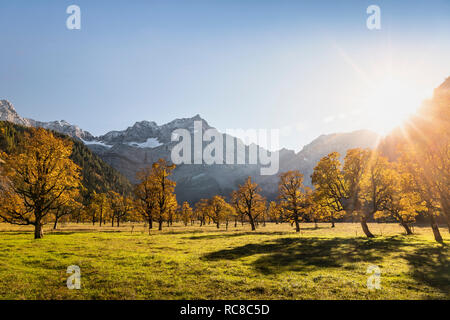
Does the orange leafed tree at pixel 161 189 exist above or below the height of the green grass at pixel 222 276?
above

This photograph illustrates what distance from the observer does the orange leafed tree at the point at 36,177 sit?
31312 millimetres

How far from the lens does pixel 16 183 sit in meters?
32.2

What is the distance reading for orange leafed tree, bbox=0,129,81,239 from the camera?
103 ft

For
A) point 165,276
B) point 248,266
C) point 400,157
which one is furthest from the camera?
point 400,157

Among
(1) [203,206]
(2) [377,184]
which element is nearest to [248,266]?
(2) [377,184]

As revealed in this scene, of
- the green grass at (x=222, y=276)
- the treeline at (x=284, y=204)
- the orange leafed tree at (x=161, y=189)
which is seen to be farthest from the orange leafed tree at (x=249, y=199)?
the green grass at (x=222, y=276)

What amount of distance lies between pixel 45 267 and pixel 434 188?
3564 cm

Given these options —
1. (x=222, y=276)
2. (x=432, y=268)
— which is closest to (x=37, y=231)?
(x=222, y=276)

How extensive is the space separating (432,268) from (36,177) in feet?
154

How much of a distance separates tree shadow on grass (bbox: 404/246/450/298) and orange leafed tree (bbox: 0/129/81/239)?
41160mm

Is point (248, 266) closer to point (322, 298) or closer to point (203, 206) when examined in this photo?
point (322, 298)

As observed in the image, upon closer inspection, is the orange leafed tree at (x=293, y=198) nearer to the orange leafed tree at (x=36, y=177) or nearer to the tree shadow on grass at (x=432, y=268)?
the tree shadow on grass at (x=432, y=268)

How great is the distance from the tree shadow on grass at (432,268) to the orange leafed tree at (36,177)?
41.2 meters

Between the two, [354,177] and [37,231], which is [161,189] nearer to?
[37,231]
